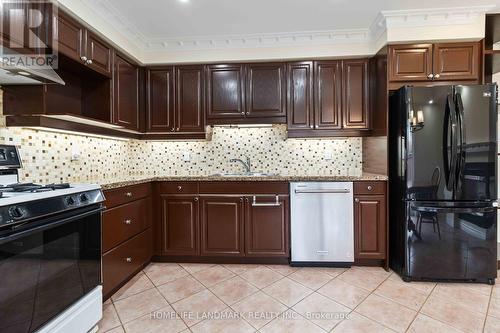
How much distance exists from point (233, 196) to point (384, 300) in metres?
1.56

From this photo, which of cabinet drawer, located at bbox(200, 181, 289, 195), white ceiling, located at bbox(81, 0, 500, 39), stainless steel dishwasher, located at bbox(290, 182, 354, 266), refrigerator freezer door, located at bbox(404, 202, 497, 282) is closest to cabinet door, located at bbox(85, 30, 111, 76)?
white ceiling, located at bbox(81, 0, 500, 39)

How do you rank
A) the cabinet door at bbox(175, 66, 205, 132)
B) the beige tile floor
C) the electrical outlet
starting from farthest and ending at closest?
the cabinet door at bbox(175, 66, 205, 132)
the electrical outlet
the beige tile floor

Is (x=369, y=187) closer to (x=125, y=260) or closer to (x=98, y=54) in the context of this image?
(x=125, y=260)

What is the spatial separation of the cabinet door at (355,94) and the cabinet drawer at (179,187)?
1805 mm

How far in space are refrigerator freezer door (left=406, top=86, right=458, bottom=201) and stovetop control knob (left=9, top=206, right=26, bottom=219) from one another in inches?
105

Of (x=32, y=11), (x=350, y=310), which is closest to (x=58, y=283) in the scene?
(x=32, y=11)

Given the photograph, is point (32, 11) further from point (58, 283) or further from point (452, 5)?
point (452, 5)

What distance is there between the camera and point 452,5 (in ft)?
7.47

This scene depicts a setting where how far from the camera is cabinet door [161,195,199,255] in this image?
8.77 ft

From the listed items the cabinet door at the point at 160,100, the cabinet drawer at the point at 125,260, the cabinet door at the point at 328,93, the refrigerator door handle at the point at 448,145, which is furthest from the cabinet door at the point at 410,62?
the cabinet drawer at the point at 125,260

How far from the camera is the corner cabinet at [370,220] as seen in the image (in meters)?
2.52

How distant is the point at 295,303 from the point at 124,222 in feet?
5.09

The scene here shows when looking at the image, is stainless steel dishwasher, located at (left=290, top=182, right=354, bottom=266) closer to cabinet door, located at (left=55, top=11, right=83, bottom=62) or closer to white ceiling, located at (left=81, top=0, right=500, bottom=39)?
white ceiling, located at (left=81, top=0, right=500, bottom=39)

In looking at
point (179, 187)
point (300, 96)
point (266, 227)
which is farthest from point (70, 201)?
point (300, 96)
